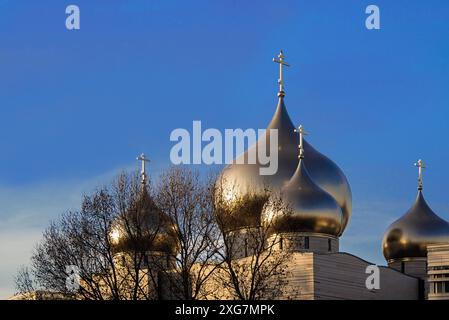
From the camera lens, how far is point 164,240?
32438 mm

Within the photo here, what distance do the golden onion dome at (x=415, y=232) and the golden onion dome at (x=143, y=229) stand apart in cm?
1343

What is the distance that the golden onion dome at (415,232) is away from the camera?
42062 millimetres

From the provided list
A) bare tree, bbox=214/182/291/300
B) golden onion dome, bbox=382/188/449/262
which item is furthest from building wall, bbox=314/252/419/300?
golden onion dome, bbox=382/188/449/262

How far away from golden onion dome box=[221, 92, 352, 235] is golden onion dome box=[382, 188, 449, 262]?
2347 mm

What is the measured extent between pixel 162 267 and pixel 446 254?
37.3 feet

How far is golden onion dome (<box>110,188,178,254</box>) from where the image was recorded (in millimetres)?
32188

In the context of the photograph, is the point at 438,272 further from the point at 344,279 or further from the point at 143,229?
the point at 143,229

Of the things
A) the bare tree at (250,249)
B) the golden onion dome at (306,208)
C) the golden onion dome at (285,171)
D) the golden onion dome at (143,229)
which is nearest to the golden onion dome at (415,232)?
the golden onion dome at (285,171)

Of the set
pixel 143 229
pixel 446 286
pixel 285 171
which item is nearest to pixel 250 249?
pixel 143 229

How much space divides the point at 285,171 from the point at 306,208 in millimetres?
3159

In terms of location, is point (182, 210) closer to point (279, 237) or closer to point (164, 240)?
point (164, 240)

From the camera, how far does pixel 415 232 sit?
42406 mm

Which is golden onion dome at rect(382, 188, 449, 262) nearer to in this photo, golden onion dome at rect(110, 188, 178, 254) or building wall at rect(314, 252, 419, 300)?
building wall at rect(314, 252, 419, 300)
